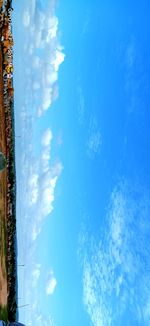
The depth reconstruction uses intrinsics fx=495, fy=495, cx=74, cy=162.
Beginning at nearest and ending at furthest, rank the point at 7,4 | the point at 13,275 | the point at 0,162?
the point at 0,162 → the point at 7,4 → the point at 13,275

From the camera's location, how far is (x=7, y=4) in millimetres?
48219

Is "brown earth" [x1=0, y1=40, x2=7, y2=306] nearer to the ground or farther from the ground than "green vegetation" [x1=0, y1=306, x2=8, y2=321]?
farther from the ground

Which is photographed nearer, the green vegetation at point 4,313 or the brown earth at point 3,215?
the green vegetation at point 4,313

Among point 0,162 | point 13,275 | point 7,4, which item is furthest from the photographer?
point 13,275

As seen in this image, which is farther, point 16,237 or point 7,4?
point 16,237

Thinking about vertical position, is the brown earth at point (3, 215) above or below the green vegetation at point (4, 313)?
above

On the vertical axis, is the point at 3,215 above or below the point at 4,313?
above

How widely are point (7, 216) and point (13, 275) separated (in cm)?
631

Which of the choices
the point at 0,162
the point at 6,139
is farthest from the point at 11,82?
the point at 0,162

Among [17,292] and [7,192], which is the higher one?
[7,192]

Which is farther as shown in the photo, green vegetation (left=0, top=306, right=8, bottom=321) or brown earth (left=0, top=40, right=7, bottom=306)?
brown earth (left=0, top=40, right=7, bottom=306)

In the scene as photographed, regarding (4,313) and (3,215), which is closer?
(4,313)

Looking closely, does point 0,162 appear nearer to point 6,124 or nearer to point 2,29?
point 6,124

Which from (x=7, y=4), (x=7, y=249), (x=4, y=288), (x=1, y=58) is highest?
(x=7, y=4)
